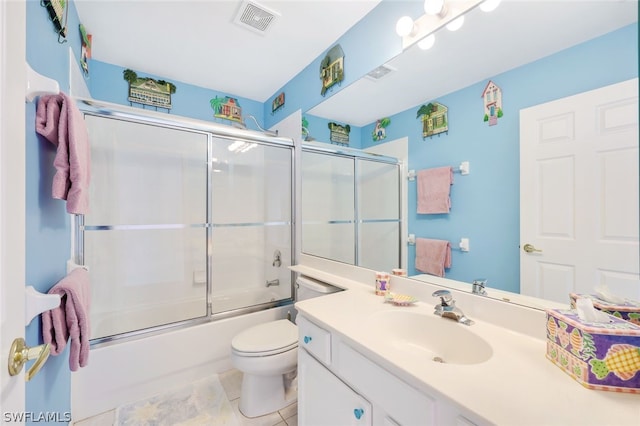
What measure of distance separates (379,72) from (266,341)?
172 cm

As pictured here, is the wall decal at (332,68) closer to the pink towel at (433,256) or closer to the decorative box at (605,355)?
the pink towel at (433,256)

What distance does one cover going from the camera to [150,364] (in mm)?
1679

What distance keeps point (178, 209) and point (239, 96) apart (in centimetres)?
130

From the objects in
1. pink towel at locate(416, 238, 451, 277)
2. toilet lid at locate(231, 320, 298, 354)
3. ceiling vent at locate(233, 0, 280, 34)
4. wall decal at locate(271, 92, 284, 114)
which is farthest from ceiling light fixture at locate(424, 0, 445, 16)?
toilet lid at locate(231, 320, 298, 354)

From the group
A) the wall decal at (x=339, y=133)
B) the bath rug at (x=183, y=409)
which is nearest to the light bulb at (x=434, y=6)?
the wall decal at (x=339, y=133)

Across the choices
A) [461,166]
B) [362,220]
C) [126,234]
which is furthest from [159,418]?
[461,166]

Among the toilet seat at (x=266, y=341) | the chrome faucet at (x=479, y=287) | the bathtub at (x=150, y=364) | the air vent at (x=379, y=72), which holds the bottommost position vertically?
the bathtub at (x=150, y=364)

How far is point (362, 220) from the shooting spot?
176cm

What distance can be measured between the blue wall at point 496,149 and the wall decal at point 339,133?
20.9 inches

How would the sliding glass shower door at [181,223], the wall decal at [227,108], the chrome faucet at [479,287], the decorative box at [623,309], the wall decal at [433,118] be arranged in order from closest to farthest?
1. the decorative box at [623,309]
2. the chrome faucet at [479,287]
3. the wall decal at [433,118]
4. the sliding glass shower door at [181,223]
5. the wall decal at [227,108]

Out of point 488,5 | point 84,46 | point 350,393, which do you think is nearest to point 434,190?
point 488,5

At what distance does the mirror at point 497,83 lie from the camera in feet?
2.56

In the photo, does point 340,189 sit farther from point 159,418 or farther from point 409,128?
point 159,418

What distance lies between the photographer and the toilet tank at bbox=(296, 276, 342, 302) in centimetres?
163
